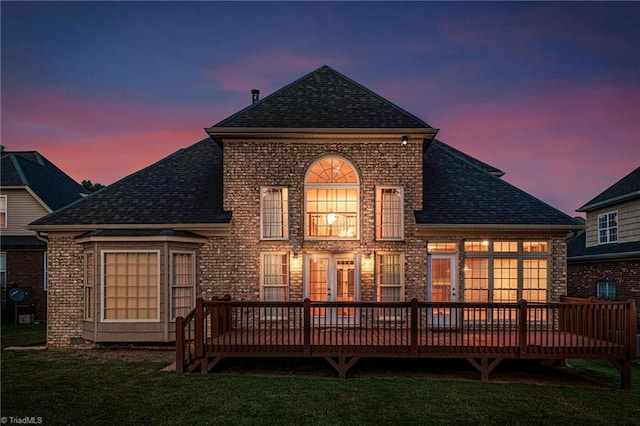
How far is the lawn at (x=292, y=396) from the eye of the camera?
623 cm

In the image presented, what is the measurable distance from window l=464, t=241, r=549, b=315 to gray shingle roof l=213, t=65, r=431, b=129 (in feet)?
13.8

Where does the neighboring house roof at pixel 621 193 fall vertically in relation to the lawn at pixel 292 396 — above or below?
above

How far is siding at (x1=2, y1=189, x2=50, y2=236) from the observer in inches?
760

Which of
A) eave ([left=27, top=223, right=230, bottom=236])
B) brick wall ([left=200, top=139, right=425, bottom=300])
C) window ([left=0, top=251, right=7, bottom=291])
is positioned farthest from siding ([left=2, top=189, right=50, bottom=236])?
brick wall ([left=200, top=139, right=425, bottom=300])

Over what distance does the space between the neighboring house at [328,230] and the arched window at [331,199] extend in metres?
0.03

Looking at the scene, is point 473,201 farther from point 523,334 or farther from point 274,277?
point 274,277

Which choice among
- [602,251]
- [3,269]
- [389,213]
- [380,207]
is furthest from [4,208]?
[602,251]

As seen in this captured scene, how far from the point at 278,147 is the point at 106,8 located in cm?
1189

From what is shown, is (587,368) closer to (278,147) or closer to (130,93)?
(278,147)

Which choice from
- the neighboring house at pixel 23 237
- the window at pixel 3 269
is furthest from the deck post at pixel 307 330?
the window at pixel 3 269

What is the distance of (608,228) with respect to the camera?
18141 mm

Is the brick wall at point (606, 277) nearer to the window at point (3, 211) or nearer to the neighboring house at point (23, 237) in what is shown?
the neighboring house at point (23, 237)

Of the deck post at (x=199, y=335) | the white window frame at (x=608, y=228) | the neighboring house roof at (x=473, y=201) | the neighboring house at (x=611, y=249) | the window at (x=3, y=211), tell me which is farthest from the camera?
the window at (x=3, y=211)

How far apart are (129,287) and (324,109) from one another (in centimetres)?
769
